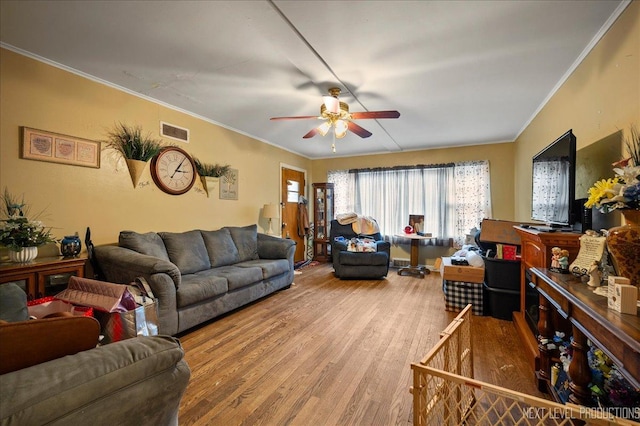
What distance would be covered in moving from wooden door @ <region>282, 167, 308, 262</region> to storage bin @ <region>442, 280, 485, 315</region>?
3172 mm

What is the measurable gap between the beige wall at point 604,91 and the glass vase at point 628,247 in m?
0.76

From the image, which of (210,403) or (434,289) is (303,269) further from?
(210,403)

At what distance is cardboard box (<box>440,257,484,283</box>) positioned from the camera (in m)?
3.13

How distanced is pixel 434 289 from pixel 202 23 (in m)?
4.11

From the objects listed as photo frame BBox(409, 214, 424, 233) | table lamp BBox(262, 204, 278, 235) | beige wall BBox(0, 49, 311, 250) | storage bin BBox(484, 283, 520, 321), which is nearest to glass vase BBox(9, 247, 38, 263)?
beige wall BBox(0, 49, 311, 250)

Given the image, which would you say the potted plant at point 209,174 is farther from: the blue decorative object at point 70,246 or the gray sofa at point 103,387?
the gray sofa at point 103,387

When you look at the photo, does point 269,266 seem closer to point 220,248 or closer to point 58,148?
point 220,248

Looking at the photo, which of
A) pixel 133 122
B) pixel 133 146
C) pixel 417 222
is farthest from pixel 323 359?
pixel 417 222

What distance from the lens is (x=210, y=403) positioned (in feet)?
5.57

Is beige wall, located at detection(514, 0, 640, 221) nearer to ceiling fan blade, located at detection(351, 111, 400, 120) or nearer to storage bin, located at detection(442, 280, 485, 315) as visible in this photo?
ceiling fan blade, located at detection(351, 111, 400, 120)

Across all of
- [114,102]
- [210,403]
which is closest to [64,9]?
[114,102]

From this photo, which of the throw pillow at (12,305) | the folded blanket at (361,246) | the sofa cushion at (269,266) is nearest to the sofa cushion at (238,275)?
the sofa cushion at (269,266)

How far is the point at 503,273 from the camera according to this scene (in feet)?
9.78

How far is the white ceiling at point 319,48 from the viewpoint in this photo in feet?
5.69
